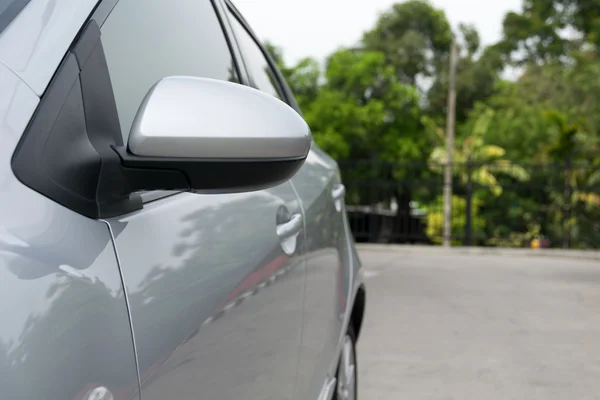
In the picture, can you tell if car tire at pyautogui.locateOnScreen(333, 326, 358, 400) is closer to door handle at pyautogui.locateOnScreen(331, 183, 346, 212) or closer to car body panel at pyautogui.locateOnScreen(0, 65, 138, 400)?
door handle at pyautogui.locateOnScreen(331, 183, 346, 212)

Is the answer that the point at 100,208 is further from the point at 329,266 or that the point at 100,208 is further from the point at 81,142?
the point at 329,266

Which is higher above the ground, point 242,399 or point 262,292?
point 262,292

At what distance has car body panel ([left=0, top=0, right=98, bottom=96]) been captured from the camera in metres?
1.07

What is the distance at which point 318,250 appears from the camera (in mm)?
2260

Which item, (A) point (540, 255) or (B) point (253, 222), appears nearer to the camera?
(B) point (253, 222)

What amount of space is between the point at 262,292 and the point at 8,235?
75 cm

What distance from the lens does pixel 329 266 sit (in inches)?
94.5

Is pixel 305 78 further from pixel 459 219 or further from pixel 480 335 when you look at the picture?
pixel 480 335

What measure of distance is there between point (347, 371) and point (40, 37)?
6.97 ft

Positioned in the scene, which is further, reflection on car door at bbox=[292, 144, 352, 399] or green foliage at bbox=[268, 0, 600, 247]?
green foliage at bbox=[268, 0, 600, 247]

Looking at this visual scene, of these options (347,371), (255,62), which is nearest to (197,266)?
(255,62)

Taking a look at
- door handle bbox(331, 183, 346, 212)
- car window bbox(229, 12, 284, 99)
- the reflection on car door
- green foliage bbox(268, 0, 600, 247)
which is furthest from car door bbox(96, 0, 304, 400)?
green foliage bbox(268, 0, 600, 247)

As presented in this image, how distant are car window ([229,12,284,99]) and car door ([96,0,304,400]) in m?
0.30

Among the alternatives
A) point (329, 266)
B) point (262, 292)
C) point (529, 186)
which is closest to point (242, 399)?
point (262, 292)
